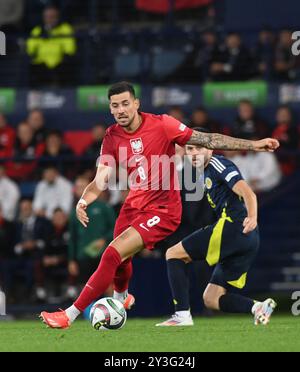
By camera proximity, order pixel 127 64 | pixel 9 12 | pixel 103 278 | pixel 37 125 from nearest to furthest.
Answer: pixel 103 278, pixel 37 125, pixel 127 64, pixel 9 12

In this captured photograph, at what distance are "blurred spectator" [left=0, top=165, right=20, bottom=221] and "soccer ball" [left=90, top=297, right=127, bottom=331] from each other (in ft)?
23.0

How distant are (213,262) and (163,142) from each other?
135 cm

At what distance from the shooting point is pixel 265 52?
57.2 ft

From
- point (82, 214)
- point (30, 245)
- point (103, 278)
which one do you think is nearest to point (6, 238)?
point (30, 245)

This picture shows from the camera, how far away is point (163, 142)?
10.2 meters

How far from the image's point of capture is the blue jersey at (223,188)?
34.5ft

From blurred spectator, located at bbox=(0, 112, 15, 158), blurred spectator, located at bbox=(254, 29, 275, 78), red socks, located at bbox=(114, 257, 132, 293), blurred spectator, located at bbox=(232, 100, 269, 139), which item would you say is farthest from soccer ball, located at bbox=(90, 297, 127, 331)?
blurred spectator, located at bbox=(254, 29, 275, 78)

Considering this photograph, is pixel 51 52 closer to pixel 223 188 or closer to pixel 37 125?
pixel 37 125

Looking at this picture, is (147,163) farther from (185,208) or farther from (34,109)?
(34,109)

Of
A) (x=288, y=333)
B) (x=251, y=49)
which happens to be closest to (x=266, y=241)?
(x=251, y=49)

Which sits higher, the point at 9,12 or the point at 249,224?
the point at 9,12

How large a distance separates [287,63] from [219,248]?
711 centimetres

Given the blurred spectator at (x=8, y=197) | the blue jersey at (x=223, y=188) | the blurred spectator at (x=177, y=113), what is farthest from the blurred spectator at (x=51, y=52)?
the blue jersey at (x=223, y=188)

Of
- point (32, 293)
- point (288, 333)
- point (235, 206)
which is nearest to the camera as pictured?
point (288, 333)
